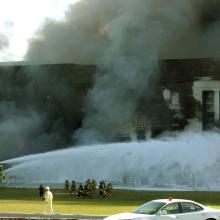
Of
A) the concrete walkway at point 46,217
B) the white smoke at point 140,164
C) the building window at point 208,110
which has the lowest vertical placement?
the concrete walkway at point 46,217

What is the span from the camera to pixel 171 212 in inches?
806

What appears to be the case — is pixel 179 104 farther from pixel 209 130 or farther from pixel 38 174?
pixel 38 174

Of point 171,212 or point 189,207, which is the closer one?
point 171,212

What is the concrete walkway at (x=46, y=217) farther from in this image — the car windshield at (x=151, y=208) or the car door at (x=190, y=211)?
the car door at (x=190, y=211)

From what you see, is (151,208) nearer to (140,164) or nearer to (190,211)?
(190,211)

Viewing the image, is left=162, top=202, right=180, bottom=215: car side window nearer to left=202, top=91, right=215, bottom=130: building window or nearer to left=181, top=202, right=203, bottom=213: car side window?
left=181, top=202, right=203, bottom=213: car side window

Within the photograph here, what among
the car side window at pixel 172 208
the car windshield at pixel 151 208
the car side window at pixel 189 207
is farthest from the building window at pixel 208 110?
the car side window at pixel 172 208

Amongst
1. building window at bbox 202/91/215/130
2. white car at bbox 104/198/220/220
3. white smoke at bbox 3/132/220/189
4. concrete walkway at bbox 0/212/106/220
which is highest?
building window at bbox 202/91/215/130

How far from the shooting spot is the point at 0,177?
152 feet

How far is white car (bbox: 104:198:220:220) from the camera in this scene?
2017cm

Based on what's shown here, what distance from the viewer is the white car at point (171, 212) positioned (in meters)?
20.2

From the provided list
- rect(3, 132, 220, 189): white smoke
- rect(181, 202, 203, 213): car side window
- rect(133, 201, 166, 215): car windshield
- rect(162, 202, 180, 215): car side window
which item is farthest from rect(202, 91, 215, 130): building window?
rect(162, 202, 180, 215): car side window

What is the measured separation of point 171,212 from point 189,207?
68cm

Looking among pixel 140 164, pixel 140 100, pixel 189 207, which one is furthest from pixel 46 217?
pixel 140 100
